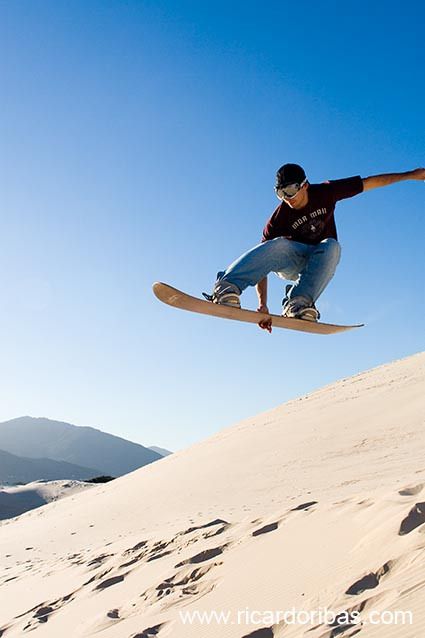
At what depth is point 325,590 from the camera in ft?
11.0

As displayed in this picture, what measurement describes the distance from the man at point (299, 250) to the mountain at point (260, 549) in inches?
77.6

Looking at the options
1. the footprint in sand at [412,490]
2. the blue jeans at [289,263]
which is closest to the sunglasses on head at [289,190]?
the blue jeans at [289,263]

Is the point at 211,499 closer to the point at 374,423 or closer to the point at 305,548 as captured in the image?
the point at 374,423

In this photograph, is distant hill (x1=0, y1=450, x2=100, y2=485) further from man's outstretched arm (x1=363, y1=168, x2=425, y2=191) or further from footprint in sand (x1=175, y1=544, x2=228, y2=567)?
man's outstretched arm (x1=363, y1=168, x2=425, y2=191)

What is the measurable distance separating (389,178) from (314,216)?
943 mm

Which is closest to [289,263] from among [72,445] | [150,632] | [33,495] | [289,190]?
[289,190]

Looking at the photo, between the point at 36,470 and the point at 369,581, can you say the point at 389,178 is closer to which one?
the point at 369,581

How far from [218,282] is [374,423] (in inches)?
319

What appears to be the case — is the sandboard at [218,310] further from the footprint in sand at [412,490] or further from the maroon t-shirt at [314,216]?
the footprint in sand at [412,490]

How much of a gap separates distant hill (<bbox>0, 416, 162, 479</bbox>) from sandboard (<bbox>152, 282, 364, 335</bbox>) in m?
123

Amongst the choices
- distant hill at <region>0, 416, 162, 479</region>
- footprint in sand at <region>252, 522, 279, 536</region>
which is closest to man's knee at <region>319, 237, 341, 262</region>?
footprint in sand at <region>252, 522, 279, 536</region>

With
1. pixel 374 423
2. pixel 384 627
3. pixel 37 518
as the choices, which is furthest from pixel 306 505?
pixel 37 518

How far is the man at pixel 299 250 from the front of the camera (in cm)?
477

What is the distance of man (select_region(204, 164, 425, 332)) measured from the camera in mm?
4766
